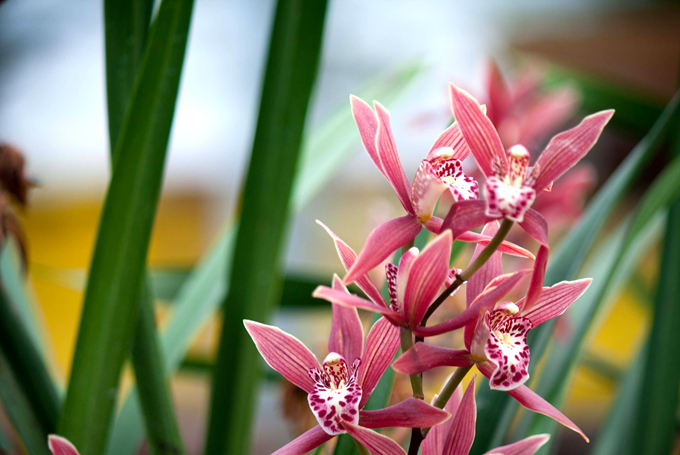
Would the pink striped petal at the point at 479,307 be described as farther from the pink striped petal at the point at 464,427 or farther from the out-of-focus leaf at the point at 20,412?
the out-of-focus leaf at the point at 20,412

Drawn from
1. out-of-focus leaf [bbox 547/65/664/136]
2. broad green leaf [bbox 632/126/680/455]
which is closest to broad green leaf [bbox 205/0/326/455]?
broad green leaf [bbox 632/126/680/455]

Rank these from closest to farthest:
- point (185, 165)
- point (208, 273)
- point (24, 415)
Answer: point (24, 415), point (208, 273), point (185, 165)

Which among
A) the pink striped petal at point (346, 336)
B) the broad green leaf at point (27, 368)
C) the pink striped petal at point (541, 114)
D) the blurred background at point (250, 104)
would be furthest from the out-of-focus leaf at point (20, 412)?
the blurred background at point (250, 104)

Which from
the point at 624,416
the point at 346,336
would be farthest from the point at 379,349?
the point at 624,416

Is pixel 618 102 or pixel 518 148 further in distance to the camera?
pixel 618 102

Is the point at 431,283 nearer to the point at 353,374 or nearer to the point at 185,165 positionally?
the point at 353,374

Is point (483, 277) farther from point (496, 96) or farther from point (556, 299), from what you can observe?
point (496, 96)

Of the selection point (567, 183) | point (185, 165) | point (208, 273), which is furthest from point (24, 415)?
point (185, 165)
